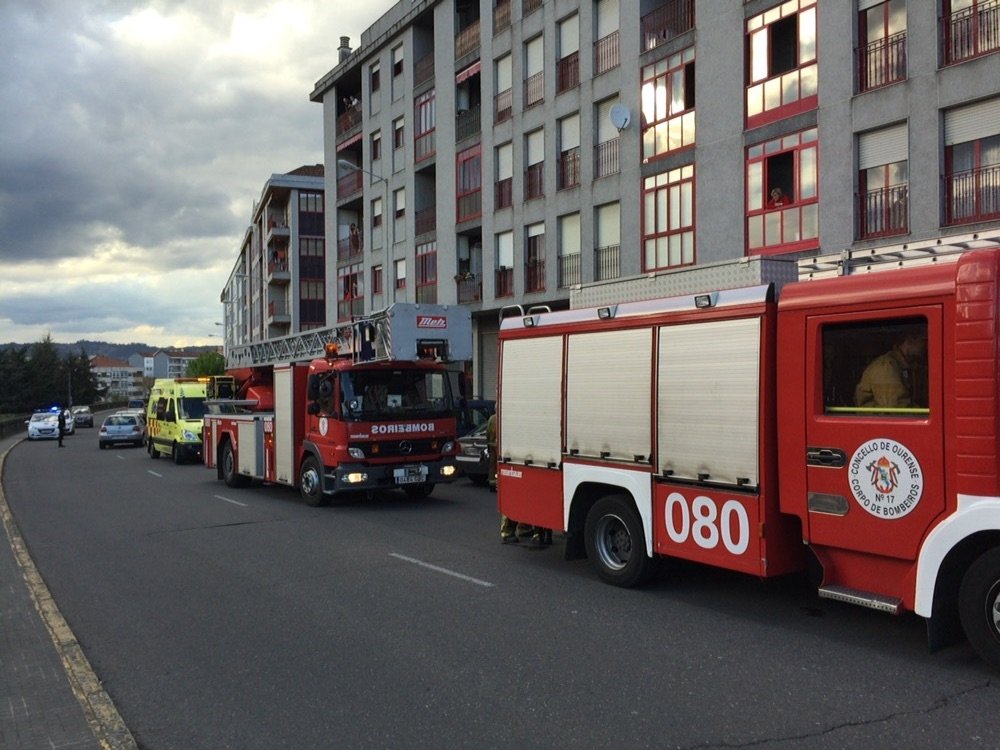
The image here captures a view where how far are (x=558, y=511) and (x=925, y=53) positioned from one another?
44.7 ft

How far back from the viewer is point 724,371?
673cm

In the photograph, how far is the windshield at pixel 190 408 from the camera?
25.1 metres

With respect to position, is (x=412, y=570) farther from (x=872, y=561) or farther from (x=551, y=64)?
(x=551, y=64)

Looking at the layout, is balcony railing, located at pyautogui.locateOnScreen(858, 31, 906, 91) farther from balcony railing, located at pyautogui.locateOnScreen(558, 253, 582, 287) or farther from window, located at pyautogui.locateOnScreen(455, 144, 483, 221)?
window, located at pyautogui.locateOnScreen(455, 144, 483, 221)

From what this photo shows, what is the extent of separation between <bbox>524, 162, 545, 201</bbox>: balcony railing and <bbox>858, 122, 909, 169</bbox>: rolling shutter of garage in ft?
38.0

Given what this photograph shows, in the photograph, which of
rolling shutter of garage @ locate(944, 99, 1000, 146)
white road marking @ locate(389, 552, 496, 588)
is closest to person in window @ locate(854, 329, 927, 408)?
white road marking @ locate(389, 552, 496, 588)

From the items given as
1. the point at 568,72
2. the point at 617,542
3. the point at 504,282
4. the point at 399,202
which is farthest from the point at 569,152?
the point at 617,542

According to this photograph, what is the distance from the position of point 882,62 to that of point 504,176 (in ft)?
47.1

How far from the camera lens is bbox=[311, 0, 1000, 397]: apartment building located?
663 inches

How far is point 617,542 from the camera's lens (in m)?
8.13

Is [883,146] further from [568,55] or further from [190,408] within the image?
[190,408]

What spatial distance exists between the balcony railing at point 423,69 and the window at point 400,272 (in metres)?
7.27

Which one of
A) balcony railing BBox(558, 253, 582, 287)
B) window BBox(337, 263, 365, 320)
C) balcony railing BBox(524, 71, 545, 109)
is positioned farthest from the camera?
window BBox(337, 263, 365, 320)

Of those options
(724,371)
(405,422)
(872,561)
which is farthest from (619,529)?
(405,422)
